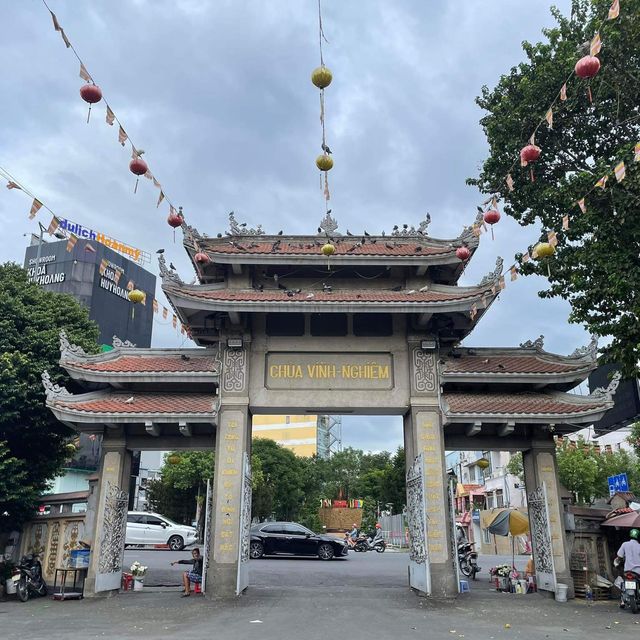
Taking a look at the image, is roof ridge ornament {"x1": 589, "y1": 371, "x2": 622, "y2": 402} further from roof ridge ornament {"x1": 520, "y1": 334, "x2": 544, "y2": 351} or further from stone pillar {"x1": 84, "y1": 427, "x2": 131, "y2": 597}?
stone pillar {"x1": 84, "y1": 427, "x2": 131, "y2": 597}

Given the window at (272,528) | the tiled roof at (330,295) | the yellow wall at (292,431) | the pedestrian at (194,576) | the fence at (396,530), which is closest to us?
the pedestrian at (194,576)

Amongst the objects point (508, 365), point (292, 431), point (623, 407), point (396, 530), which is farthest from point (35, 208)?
→ point (292, 431)

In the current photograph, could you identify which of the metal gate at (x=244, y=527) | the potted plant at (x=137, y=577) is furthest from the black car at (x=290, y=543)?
the metal gate at (x=244, y=527)

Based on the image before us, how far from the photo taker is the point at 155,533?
25859 mm

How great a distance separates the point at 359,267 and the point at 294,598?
745cm

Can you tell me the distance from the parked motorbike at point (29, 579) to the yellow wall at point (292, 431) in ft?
161

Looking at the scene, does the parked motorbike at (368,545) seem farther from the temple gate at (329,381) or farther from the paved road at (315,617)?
the temple gate at (329,381)

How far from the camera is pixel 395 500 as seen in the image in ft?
123

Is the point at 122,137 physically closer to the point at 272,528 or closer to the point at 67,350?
the point at 67,350

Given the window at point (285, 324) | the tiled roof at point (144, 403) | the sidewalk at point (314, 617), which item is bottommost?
the sidewalk at point (314, 617)

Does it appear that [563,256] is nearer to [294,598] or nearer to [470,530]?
[294,598]

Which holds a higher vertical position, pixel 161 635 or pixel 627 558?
pixel 627 558

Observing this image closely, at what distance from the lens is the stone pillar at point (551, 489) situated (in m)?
12.1

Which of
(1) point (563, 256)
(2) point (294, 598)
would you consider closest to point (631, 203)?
(1) point (563, 256)
